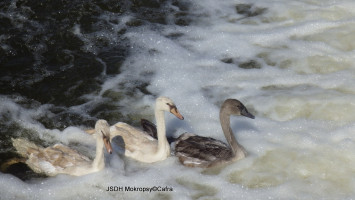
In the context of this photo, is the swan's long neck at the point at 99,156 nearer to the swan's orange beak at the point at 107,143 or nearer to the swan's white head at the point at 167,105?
the swan's orange beak at the point at 107,143

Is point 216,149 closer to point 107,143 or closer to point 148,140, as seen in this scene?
point 148,140

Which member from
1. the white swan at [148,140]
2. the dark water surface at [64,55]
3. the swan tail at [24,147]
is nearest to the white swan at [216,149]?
the white swan at [148,140]

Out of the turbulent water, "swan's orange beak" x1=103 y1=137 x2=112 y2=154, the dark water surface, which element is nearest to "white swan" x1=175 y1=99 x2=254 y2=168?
the turbulent water

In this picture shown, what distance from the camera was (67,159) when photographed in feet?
27.1

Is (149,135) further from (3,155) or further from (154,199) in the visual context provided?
(3,155)

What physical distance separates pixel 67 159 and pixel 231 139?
2042 millimetres

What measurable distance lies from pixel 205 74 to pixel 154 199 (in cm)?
317

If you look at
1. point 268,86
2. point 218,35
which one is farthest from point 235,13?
point 268,86

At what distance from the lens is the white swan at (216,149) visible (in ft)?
27.6

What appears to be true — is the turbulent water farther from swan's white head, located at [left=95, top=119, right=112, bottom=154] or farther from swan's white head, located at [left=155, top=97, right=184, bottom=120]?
swan's white head, located at [left=155, top=97, right=184, bottom=120]

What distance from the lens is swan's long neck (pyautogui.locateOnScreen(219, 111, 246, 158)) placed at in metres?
8.41

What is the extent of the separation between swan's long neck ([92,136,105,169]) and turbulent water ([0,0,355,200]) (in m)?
0.10

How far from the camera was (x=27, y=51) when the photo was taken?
11.3 metres

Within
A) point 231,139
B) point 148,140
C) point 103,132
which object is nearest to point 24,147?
point 103,132
